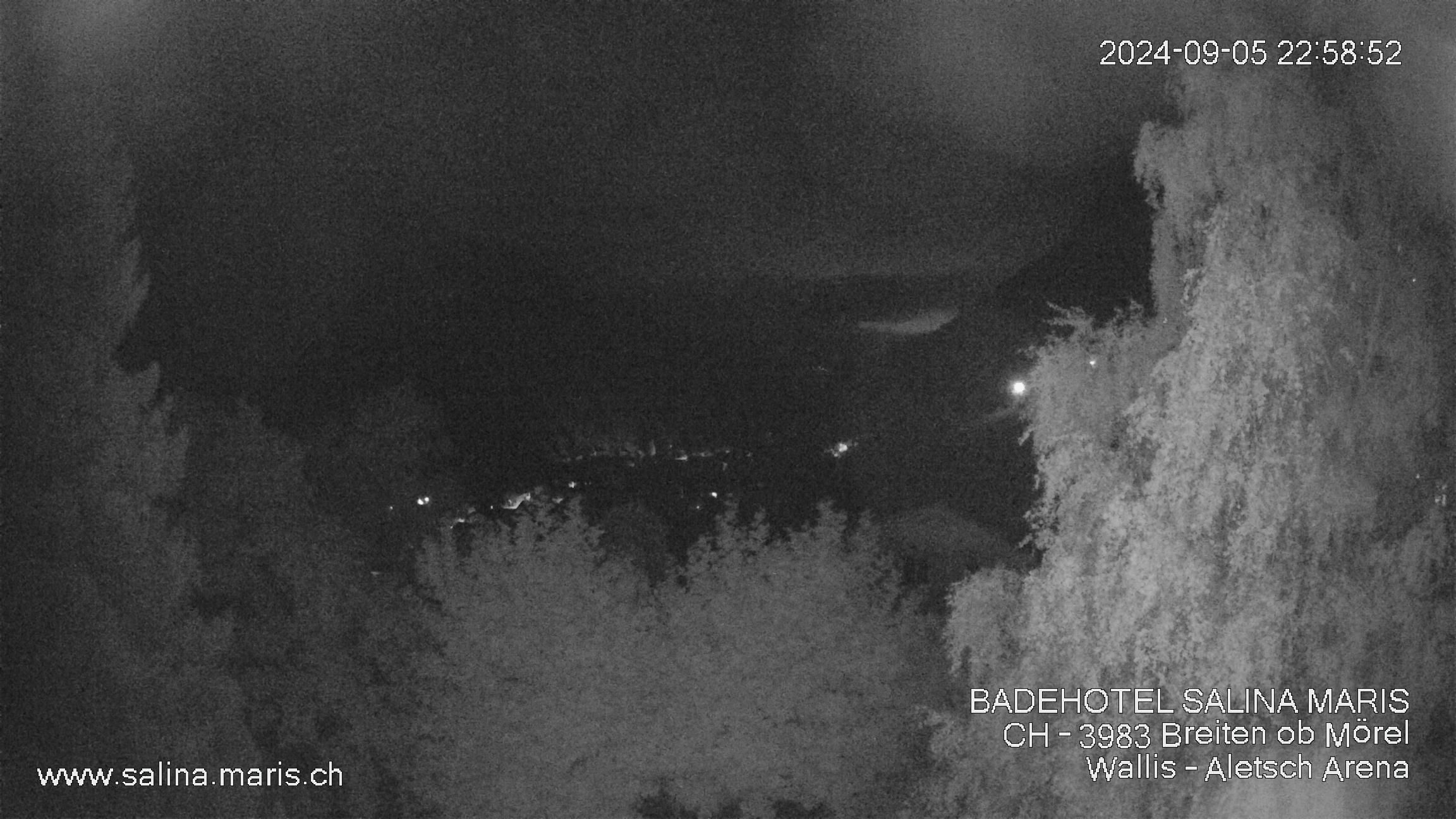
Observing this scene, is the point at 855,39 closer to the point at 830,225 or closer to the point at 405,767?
the point at 830,225

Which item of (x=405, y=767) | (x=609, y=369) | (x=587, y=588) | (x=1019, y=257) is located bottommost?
(x=405, y=767)

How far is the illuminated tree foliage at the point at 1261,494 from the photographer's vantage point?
2.29 m

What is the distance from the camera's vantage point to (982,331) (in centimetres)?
223

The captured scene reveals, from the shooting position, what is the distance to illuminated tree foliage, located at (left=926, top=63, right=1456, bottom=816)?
229cm

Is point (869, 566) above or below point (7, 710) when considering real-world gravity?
above

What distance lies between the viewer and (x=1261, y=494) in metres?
2.32

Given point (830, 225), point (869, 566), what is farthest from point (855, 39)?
point (869, 566)

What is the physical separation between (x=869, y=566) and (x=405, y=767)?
102 centimetres

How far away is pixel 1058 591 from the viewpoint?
7.59ft

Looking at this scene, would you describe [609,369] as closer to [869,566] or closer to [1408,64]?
[869,566]

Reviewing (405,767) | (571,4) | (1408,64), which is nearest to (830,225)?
(571,4)

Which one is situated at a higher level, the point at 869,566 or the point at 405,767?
the point at 869,566

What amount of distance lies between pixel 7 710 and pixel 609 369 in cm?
134

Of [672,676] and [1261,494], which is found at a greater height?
[1261,494]
